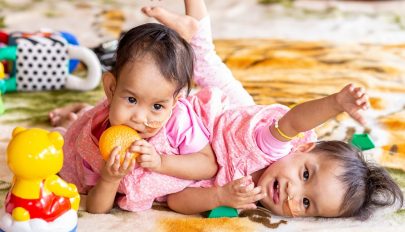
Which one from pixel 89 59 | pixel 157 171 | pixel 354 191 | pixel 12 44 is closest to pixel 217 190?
pixel 157 171

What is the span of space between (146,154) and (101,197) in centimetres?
14

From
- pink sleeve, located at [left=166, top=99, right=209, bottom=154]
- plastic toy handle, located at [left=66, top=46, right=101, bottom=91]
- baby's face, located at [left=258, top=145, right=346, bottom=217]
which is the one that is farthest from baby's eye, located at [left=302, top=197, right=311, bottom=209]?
plastic toy handle, located at [left=66, top=46, right=101, bottom=91]

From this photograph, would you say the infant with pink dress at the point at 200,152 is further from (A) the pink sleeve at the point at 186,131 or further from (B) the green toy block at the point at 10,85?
(B) the green toy block at the point at 10,85

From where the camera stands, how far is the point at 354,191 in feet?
3.86

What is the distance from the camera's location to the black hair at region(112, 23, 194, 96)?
3.46 feet

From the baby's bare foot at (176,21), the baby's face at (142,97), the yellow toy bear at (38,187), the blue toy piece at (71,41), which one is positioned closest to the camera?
the yellow toy bear at (38,187)

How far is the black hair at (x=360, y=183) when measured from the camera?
1178 millimetres

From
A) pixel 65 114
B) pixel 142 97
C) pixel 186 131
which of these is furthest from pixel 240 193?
pixel 65 114

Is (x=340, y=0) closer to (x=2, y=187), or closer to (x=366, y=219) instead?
(x=366, y=219)

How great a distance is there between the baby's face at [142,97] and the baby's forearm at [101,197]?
4.6 inches

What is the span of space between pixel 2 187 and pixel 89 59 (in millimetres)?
647

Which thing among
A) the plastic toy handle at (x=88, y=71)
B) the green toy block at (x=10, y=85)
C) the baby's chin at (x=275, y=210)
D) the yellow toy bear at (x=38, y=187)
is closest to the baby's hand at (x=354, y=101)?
the baby's chin at (x=275, y=210)

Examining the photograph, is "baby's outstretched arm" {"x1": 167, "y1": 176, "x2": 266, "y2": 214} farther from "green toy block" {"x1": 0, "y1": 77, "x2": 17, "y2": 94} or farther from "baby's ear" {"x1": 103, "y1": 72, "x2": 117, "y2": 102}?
"green toy block" {"x1": 0, "y1": 77, "x2": 17, "y2": 94}

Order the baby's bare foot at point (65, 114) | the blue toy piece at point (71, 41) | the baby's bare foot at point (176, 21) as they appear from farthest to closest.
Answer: the blue toy piece at point (71, 41)
the baby's bare foot at point (65, 114)
the baby's bare foot at point (176, 21)
